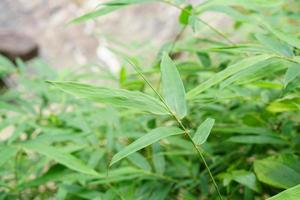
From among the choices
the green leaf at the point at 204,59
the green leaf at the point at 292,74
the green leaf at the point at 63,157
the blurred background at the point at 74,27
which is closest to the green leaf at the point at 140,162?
the green leaf at the point at 63,157

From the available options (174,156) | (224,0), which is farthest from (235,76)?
(174,156)

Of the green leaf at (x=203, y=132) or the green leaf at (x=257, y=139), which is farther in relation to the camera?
the green leaf at (x=257, y=139)

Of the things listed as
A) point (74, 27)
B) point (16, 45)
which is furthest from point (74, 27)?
point (16, 45)

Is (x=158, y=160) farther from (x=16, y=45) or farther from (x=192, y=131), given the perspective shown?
(x=16, y=45)

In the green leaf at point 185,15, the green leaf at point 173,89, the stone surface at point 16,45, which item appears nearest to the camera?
the green leaf at point 173,89

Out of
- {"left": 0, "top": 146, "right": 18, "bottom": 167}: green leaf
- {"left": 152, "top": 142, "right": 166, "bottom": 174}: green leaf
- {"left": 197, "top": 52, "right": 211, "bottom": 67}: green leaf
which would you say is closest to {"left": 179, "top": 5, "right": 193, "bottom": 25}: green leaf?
{"left": 197, "top": 52, "right": 211, "bottom": 67}: green leaf

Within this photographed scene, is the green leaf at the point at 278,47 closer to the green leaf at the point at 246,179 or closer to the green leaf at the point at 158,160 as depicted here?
the green leaf at the point at 246,179

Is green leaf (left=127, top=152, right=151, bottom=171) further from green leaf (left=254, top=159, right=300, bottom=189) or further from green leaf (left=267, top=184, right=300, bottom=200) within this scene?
green leaf (left=267, top=184, right=300, bottom=200)
